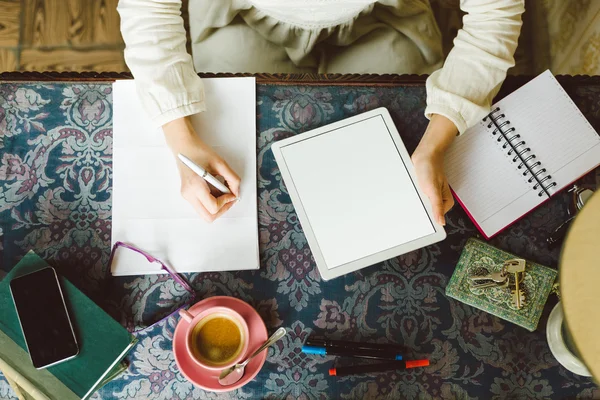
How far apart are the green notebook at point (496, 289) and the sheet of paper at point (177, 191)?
0.29m

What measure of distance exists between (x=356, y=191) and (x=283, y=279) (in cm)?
16

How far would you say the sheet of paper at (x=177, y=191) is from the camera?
0.62 m

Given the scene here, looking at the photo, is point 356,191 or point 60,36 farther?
point 60,36

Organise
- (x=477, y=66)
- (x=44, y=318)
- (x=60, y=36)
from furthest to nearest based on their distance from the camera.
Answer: (x=60, y=36) < (x=477, y=66) < (x=44, y=318)

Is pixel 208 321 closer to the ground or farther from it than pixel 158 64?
closer to the ground

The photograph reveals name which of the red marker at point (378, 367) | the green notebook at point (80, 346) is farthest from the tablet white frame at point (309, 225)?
the green notebook at point (80, 346)

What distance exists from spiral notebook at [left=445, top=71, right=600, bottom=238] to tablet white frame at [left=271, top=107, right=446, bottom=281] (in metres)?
0.06

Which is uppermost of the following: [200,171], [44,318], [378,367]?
[200,171]

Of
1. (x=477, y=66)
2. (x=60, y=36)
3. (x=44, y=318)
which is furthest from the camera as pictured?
(x=60, y=36)

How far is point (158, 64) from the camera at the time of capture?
63 centimetres

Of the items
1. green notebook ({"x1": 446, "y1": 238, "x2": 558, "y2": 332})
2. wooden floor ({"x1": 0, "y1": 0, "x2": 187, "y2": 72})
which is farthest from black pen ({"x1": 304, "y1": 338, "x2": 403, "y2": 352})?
wooden floor ({"x1": 0, "y1": 0, "x2": 187, "y2": 72})

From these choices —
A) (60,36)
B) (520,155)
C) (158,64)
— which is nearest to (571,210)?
(520,155)

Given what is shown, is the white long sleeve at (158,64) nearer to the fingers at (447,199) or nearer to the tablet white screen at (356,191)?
the tablet white screen at (356,191)

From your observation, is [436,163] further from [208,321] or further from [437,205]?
[208,321]
